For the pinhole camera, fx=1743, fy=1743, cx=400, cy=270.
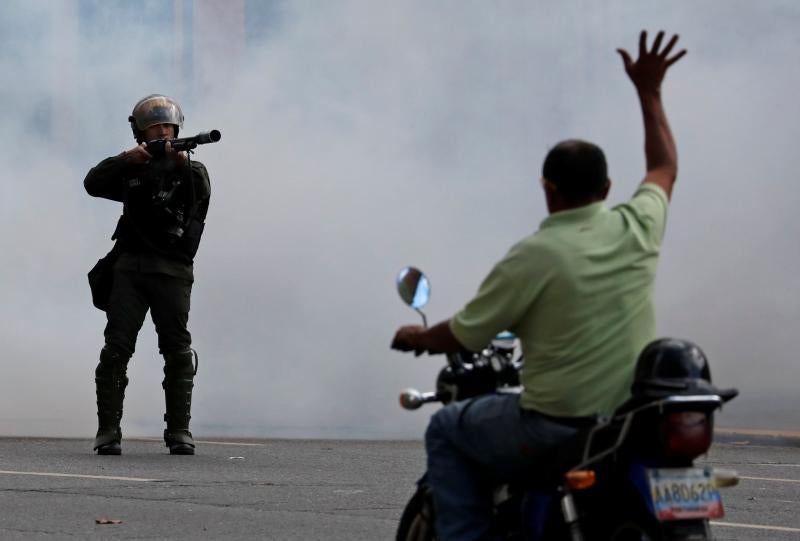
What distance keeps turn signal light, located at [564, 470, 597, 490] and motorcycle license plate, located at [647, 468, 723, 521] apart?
13 centimetres

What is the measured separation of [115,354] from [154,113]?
138 cm

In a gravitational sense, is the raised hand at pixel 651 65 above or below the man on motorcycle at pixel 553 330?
above

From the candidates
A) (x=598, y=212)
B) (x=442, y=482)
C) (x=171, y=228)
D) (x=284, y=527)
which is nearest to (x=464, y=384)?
(x=442, y=482)

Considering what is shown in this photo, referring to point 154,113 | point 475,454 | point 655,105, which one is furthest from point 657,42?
point 154,113

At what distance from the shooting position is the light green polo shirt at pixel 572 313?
158 inches

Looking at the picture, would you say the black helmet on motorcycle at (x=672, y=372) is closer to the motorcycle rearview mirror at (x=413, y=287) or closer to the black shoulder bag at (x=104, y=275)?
the motorcycle rearview mirror at (x=413, y=287)

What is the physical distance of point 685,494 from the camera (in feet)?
12.5

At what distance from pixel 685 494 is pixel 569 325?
1.57 ft

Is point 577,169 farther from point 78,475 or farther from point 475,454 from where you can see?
point 78,475

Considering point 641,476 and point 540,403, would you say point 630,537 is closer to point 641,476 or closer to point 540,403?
point 641,476

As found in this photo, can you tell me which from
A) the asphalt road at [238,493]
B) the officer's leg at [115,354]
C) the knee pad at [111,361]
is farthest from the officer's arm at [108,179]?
the asphalt road at [238,493]

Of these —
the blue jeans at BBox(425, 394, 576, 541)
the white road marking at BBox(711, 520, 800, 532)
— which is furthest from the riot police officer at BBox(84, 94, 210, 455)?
the blue jeans at BBox(425, 394, 576, 541)

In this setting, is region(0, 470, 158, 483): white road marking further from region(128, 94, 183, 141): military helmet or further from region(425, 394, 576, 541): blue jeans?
region(425, 394, 576, 541): blue jeans

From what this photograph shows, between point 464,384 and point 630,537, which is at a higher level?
point 464,384
